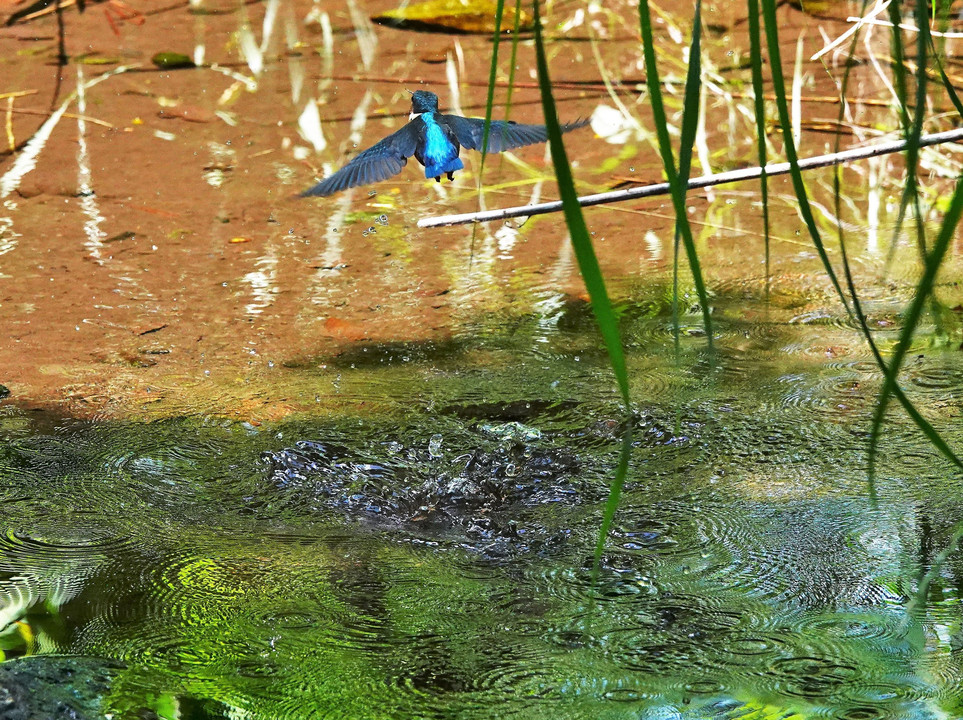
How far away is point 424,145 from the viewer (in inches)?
103

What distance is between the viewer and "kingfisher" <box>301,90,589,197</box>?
8.53 ft

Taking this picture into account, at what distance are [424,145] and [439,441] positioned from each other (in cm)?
74

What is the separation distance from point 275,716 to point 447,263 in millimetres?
2441

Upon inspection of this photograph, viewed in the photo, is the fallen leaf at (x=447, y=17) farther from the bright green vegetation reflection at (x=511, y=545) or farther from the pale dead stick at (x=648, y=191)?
the pale dead stick at (x=648, y=191)

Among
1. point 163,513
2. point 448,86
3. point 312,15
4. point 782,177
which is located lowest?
point 163,513

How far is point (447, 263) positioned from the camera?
3.79 metres

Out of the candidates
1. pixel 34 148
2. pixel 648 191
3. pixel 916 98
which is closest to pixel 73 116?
pixel 34 148

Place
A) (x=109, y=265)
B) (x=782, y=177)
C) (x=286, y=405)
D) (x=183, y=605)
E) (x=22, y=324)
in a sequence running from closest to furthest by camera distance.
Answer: (x=183, y=605), (x=286, y=405), (x=22, y=324), (x=109, y=265), (x=782, y=177)

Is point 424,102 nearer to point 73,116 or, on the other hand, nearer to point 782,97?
point 782,97

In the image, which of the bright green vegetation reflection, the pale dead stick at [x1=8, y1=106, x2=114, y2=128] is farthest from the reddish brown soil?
the bright green vegetation reflection

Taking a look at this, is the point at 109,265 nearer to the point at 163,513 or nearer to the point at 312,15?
the point at 163,513

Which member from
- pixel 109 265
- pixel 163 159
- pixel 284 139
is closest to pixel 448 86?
pixel 284 139

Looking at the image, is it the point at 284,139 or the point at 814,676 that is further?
the point at 284,139

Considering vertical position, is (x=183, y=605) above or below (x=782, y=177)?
below
